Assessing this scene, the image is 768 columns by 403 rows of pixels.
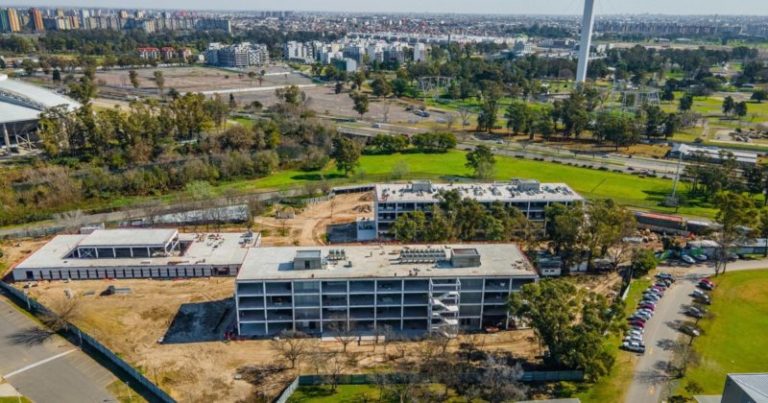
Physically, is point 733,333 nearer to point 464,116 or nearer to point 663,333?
point 663,333

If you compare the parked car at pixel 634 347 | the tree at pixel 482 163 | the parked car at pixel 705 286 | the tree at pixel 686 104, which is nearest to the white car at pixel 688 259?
the parked car at pixel 705 286

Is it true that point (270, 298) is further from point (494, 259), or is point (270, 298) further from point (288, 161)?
point (288, 161)

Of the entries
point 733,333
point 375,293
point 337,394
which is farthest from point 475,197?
point 337,394

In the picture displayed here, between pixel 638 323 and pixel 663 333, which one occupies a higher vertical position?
pixel 638 323

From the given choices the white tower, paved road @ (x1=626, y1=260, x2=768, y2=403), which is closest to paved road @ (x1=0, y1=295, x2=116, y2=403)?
paved road @ (x1=626, y1=260, x2=768, y2=403)

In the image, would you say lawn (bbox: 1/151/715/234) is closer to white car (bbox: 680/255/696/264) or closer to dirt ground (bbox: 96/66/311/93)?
white car (bbox: 680/255/696/264)
